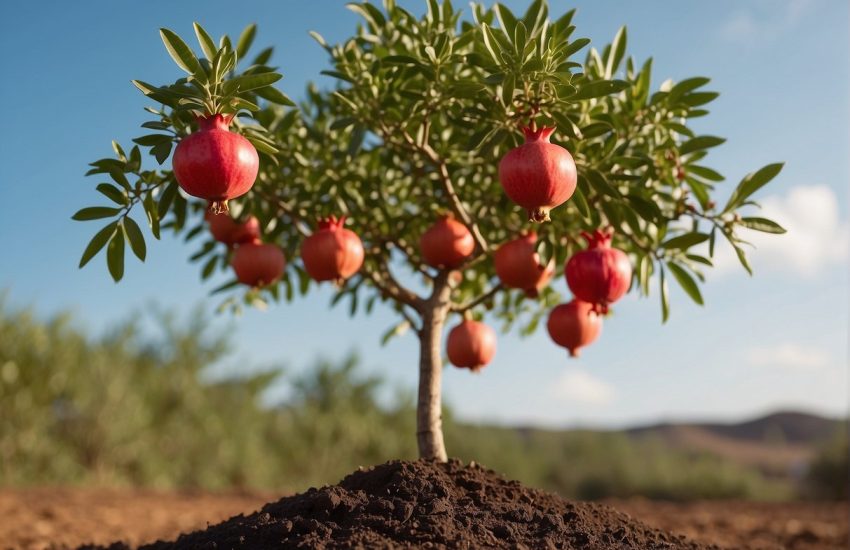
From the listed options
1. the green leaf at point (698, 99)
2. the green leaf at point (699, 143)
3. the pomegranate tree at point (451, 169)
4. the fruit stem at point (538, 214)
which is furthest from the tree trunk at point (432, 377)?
the green leaf at point (698, 99)

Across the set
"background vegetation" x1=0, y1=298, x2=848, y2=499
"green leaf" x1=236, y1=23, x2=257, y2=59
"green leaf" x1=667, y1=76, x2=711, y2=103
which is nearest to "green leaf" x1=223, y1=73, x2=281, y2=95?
"green leaf" x1=236, y1=23, x2=257, y2=59

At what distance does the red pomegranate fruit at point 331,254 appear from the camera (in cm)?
344

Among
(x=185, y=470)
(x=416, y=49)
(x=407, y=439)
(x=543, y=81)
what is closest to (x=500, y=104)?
(x=543, y=81)

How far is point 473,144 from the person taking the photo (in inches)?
117

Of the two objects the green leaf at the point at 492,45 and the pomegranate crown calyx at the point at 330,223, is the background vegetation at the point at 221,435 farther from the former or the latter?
the green leaf at the point at 492,45

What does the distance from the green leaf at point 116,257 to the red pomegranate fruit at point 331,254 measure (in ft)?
2.70

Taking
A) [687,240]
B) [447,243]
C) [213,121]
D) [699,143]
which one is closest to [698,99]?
[699,143]

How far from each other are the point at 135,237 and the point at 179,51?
783mm

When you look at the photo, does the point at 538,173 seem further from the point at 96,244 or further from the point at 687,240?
the point at 96,244

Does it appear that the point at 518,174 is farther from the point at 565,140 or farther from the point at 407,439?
the point at 407,439

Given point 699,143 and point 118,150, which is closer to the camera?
point 118,150

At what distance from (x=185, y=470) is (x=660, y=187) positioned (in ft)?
45.3

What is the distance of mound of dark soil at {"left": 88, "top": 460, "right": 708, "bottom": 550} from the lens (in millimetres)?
2650

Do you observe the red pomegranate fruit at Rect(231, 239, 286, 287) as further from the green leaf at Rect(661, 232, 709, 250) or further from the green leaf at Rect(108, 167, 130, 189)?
the green leaf at Rect(661, 232, 709, 250)
